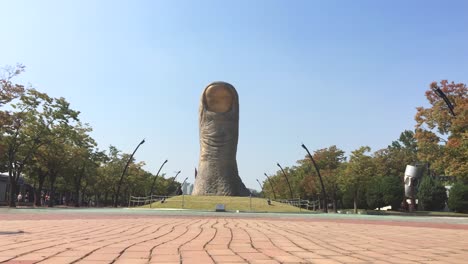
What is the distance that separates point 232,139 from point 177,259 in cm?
4128

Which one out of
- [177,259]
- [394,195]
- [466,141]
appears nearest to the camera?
[177,259]

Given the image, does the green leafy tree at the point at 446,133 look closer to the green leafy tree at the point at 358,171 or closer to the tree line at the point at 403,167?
the tree line at the point at 403,167

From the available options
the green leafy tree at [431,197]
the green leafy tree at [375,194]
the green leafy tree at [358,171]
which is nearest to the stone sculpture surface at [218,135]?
the green leafy tree at [358,171]

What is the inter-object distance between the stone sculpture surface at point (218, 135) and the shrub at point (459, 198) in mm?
21329

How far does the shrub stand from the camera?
4559 centimetres

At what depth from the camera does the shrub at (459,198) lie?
4559 centimetres

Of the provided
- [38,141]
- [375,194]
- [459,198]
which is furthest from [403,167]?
[38,141]

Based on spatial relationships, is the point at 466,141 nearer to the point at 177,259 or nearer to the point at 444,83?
the point at 444,83

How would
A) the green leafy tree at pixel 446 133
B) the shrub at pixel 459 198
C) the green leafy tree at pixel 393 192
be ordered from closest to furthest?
1. the green leafy tree at pixel 446 133
2. the shrub at pixel 459 198
3. the green leafy tree at pixel 393 192

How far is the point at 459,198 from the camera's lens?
45.8 metres

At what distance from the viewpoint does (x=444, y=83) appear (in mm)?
38875

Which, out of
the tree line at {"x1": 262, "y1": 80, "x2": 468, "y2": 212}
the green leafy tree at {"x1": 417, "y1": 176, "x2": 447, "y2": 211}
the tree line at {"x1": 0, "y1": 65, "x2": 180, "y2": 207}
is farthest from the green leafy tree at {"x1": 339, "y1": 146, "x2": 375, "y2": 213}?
the tree line at {"x1": 0, "y1": 65, "x2": 180, "y2": 207}

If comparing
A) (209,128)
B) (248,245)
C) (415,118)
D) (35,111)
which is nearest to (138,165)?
(209,128)

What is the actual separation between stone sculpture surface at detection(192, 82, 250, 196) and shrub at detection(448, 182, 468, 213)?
21.3 meters
